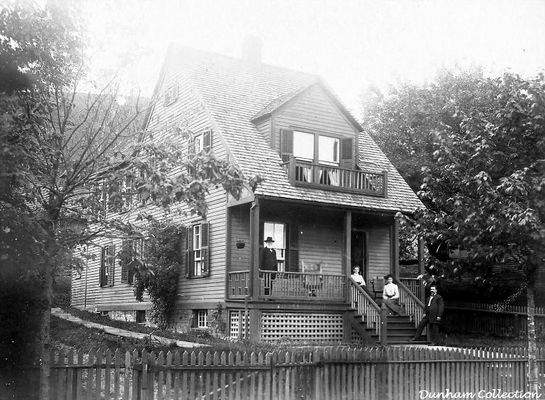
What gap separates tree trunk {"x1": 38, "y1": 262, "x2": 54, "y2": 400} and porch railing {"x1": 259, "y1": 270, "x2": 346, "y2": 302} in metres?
12.5

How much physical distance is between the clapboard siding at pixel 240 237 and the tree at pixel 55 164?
12754 millimetres

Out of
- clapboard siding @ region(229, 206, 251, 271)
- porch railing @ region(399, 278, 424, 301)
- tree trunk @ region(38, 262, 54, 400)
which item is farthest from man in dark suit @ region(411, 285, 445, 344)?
tree trunk @ region(38, 262, 54, 400)

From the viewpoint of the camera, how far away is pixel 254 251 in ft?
70.0

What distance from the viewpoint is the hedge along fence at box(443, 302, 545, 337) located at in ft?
88.4

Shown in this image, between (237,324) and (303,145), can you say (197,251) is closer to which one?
(237,324)

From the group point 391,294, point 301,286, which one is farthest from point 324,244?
point 391,294

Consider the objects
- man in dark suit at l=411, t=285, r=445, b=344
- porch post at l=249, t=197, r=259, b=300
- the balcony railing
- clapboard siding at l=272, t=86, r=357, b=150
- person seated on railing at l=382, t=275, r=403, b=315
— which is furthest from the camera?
clapboard siding at l=272, t=86, r=357, b=150

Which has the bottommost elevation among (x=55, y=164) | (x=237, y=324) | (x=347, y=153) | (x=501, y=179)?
(x=237, y=324)

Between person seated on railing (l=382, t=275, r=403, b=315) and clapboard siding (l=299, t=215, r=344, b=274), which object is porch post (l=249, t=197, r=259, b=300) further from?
person seated on railing (l=382, t=275, r=403, b=315)

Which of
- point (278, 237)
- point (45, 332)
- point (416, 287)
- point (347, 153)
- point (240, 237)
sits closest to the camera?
point (45, 332)

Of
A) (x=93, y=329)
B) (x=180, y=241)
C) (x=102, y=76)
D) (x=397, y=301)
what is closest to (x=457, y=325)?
(x=397, y=301)

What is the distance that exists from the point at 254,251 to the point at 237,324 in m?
2.63

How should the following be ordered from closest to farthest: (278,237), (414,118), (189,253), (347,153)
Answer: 1. (278,237)
2. (347,153)
3. (189,253)
4. (414,118)

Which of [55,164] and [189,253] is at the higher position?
[55,164]
